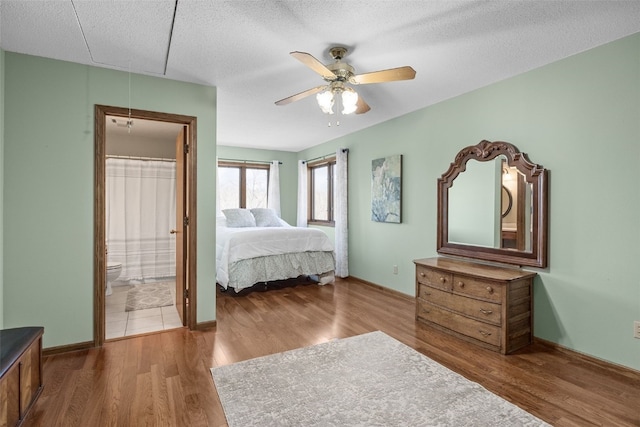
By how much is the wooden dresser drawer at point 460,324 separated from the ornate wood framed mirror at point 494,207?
2.19 feet

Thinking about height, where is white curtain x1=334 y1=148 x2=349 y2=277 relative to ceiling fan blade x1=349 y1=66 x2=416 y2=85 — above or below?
below

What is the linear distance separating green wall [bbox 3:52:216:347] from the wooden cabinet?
76 cm

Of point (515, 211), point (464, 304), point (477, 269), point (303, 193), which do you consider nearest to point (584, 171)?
point (515, 211)

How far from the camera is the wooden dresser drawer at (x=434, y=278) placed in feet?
9.81

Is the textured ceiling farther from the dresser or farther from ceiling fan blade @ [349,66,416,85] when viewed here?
the dresser

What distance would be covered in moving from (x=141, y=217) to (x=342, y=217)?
3.21 metres

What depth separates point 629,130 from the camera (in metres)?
2.28

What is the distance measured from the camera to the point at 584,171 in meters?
2.50

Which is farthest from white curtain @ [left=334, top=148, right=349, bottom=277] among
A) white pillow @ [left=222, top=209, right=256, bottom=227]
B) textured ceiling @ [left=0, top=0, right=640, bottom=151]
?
textured ceiling @ [left=0, top=0, right=640, bottom=151]

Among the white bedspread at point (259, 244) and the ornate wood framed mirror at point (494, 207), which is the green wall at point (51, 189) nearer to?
the white bedspread at point (259, 244)

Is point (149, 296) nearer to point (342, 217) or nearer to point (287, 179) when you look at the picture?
point (342, 217)

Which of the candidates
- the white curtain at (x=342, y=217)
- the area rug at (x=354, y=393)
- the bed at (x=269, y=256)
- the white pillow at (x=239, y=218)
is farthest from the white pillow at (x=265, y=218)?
the area rug at (x=354, y=393)

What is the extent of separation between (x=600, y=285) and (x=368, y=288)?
2.70 metres

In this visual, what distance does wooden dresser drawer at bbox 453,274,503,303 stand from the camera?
2.61 meters
